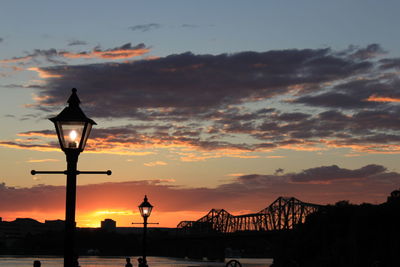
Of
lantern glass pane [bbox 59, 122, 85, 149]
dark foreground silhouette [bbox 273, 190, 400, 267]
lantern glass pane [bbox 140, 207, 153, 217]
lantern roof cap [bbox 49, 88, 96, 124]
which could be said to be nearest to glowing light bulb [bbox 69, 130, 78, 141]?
lantern glass pane [bbox 59, 122, 85, 149]

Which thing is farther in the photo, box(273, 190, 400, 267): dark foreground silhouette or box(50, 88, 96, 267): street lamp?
box(273, 190, 400, 267): dark foreground silhouette

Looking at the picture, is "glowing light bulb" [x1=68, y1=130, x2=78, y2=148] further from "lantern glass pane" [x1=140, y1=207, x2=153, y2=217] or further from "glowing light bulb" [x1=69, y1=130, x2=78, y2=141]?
"lantern glass pane" [x1=140, y1=207, x2=153, y2=217]

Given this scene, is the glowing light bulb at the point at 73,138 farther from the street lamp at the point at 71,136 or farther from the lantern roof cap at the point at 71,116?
the lantern roof cap at the point at 71,116

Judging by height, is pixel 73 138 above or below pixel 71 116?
below

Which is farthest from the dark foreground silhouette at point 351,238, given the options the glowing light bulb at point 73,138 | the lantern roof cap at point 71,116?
the glowing light bulb at point 73,138

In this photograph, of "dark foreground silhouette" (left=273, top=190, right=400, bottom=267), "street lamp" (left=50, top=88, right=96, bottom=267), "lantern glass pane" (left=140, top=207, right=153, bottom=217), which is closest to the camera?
"street lamp" (left=50, top=88, right=96, bottom=267)

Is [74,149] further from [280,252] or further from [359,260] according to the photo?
[280,252]

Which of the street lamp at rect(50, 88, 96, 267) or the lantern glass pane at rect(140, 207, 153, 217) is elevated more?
the lantern glass pane at rect(140, 207, 153, 217)

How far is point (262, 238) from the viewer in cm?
14362

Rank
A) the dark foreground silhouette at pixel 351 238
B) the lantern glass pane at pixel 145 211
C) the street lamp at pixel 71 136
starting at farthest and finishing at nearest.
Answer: the dark foreground silhouette at pixel 351 238, the lantern glass pane at pixel 145 211, the street lamp at pixel 71 136

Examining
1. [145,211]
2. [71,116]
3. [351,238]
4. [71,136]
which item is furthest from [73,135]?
[351,238]

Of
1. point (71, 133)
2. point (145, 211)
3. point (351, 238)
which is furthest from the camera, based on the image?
point (351, 238)

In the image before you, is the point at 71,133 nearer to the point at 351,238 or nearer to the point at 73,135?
the point at 73,135

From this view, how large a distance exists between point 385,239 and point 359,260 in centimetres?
413
